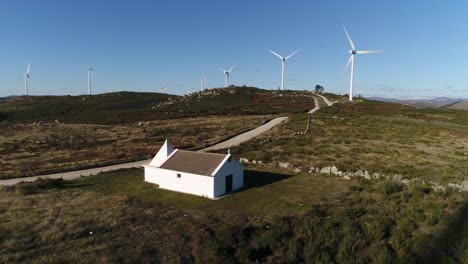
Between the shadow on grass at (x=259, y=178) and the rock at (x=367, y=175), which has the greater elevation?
the rock at (x=367, y=175)

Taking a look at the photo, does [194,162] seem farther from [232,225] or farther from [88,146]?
[88,146]

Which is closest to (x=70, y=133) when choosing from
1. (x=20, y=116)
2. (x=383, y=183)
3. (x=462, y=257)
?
(x=383, y=183)

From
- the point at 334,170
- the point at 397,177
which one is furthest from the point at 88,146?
the point at 397,177

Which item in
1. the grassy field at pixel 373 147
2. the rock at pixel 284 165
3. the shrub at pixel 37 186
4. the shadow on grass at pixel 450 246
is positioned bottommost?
the shadow on grass at pixel 450 246

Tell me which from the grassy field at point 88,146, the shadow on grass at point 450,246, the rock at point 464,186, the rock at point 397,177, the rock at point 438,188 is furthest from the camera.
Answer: the grassy field at point 88,146

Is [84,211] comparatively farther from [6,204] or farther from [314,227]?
[314,227]

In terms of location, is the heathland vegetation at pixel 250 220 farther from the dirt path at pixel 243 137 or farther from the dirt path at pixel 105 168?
the dirt path at pixel 243 137

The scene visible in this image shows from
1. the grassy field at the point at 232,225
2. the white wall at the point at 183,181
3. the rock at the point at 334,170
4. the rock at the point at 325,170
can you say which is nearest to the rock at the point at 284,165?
Result: the rock at the point at 325,170

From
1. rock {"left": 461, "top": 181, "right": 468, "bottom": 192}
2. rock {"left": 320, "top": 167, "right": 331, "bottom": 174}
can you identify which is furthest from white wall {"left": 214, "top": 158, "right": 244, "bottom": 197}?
rock {"left": 461, "top": 181, "right": 468, "bottom": 192}
